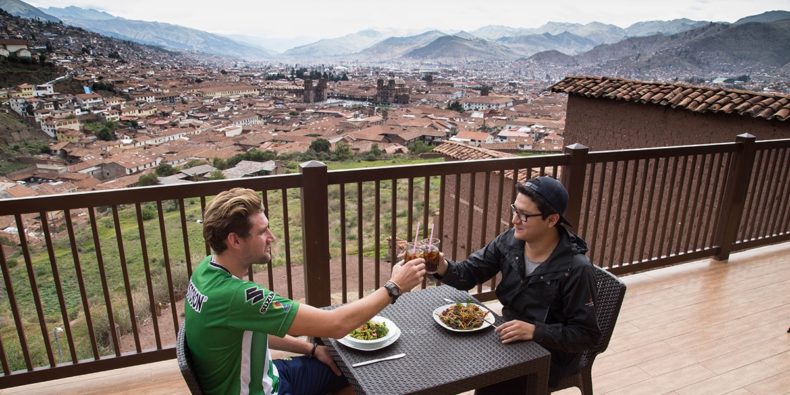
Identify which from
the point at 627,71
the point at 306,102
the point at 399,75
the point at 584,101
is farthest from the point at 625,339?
the point at 399,75

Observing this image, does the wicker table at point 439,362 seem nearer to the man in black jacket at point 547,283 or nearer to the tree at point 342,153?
the man in black jacket at point 547,283

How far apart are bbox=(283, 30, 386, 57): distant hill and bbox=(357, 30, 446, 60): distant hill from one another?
368 centimetres

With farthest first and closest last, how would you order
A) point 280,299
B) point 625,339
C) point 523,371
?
point 625,339 < point 523,371 < point 280,299

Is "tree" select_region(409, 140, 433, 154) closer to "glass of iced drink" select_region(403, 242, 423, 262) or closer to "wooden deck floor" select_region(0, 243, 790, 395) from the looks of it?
"wooden deck floor" select_region(0, 243, 790, 395)

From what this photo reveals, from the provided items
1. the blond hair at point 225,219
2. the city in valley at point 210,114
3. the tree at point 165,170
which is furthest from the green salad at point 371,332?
the tree at point 165,170

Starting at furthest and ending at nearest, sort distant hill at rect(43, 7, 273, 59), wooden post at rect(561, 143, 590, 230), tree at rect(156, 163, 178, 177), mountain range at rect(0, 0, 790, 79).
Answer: distant hill at rect(43, 7, 273, 59) → tree at rect(156, 163, 178, 177) → mountain range at rect(0, 0, 790, 79) → wooden post at rect(561, 143, 590, 230)

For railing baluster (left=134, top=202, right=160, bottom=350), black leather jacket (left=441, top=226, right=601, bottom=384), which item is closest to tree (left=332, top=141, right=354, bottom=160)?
railing baluster (left=134, top=202, right=160, bottom=350)

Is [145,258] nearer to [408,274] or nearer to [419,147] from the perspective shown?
[408,274]

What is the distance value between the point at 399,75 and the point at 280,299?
4380 cm

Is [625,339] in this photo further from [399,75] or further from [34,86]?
[399,75]

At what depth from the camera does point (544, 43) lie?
147ft

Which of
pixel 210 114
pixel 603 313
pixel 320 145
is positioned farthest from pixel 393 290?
pixel 210 114

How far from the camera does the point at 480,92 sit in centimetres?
3597

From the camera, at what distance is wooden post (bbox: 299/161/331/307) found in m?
2.55
